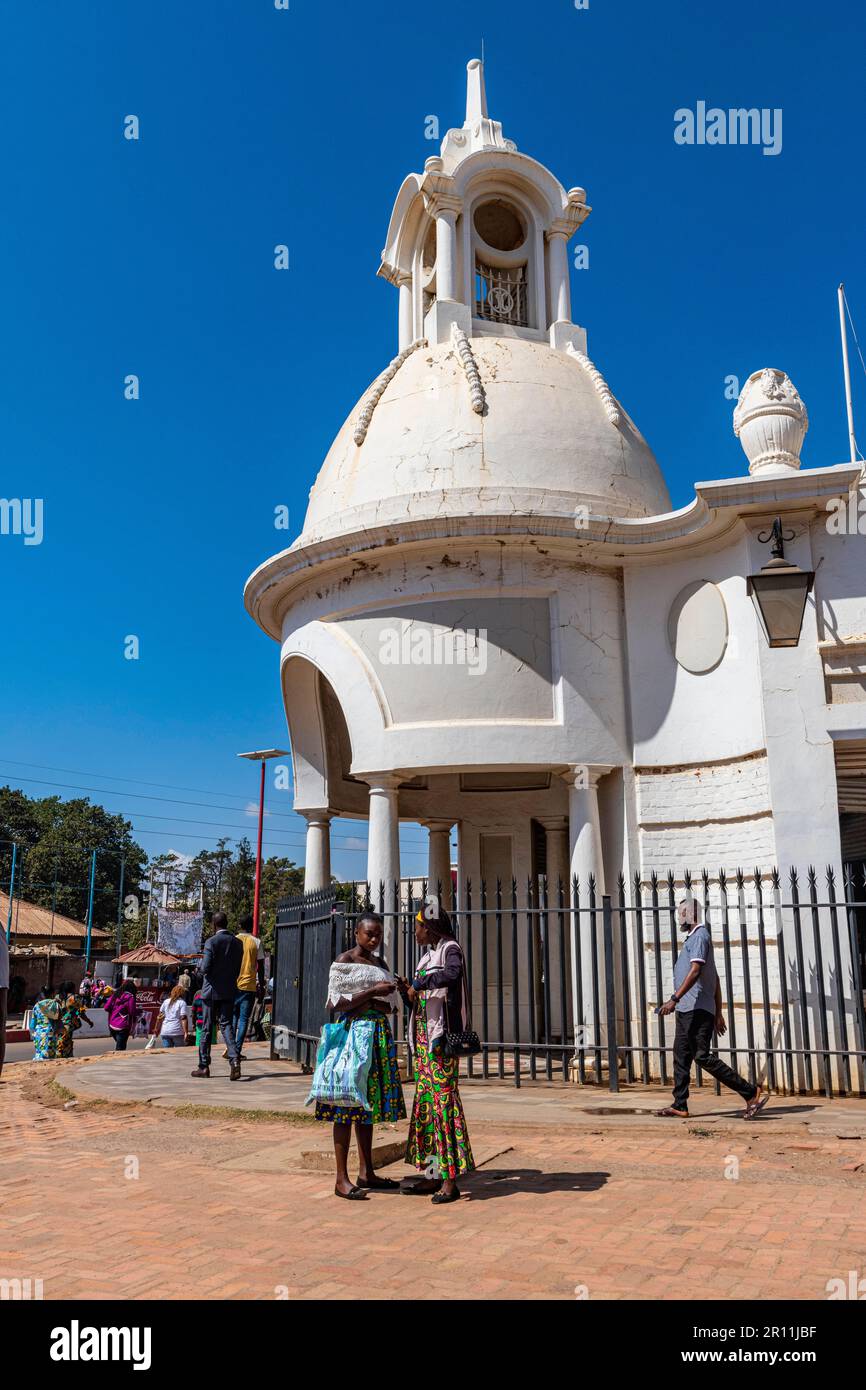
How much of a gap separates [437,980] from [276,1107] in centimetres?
371

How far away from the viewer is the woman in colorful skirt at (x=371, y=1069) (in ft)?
19.7

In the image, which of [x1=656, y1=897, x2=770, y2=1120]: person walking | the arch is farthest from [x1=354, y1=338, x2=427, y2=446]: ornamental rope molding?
[x1=656, y1=897, x2=770, y2=1120]: person walking

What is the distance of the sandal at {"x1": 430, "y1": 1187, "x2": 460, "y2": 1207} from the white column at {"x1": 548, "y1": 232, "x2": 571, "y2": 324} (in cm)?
1302

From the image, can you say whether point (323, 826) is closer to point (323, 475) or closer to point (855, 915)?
point (323, 475)

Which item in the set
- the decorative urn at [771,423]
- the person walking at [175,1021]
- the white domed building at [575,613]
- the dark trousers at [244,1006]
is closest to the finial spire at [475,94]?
the white domed building at [575,613]

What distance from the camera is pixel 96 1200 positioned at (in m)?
5.95

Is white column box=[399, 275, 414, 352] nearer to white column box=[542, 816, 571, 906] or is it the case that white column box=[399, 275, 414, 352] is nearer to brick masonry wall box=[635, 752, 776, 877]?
white column box=[542, 816, 571, 906]

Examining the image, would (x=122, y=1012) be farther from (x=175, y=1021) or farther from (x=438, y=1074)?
(x=438, y=1074)

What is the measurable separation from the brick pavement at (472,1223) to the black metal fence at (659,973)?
1.98 m

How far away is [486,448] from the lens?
13.3m

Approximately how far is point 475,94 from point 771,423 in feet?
32.4

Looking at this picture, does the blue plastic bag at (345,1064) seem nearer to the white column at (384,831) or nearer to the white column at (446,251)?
the white column at (384,831)

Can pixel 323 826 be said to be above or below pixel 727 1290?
above
